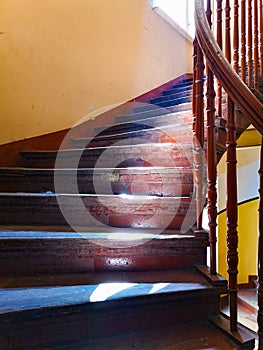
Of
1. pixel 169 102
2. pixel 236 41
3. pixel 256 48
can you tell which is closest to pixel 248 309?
pixel 169 102

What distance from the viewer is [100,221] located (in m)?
1.46

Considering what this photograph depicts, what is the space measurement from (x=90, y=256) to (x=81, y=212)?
0.30 metres

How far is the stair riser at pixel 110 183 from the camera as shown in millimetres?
1466

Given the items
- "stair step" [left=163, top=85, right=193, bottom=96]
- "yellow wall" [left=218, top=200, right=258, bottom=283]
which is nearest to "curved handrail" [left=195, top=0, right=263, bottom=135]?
"stair step" [left=163, top=85, right=193, bottom=96]

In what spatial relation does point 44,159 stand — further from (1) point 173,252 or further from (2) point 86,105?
(1) point 173,252

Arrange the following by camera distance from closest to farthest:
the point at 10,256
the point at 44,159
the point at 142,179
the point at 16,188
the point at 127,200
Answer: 1. the point at 10,256
2. the point at 127,200
3. the point at 142,179
4. the point at 16,188
5. the point at 44,159

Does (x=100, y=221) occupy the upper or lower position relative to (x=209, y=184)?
lower

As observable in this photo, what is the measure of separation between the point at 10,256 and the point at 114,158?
35.5 inches

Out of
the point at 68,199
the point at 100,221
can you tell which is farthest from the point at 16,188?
the point at 100,221

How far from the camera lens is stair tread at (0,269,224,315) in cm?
95

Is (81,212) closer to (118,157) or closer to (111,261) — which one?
(111,261)

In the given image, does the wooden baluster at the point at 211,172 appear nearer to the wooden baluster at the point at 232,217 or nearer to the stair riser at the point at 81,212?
the wooden baluster at the point at 232,217

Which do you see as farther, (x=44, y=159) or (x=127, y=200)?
(x=44, y=159)

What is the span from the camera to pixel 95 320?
0.99 m
